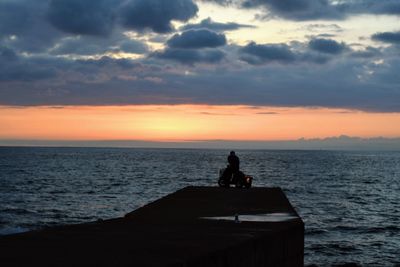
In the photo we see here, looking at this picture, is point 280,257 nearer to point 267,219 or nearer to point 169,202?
point 267,219

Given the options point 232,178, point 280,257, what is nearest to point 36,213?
point 232,178

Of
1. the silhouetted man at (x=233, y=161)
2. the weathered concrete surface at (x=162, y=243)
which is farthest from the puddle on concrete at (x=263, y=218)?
the silhouetted man at (x=233, y=161)

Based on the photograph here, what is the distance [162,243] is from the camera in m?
8.16

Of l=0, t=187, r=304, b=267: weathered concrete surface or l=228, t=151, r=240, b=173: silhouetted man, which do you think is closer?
l=0, t=187, r=304, b=267: weathered concrete surface

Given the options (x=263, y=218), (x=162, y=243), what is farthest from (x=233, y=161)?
(x=162, y=243)

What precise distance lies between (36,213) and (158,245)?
24.4m

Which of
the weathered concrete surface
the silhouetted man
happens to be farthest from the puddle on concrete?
the silhouetted man

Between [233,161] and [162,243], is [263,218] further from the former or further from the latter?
[233,161]

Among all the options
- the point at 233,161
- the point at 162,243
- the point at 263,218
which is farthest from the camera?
the point at 233,161

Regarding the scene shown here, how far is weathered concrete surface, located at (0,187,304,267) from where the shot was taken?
695 centimetres

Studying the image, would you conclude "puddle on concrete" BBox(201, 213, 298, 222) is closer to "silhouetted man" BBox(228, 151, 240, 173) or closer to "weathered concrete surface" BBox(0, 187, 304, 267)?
"weathered concrete surface" BBox(0, 187, 304, 267)

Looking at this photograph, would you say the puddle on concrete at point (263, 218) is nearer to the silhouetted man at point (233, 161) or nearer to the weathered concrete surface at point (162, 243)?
the weathered concrete surface at point (162, 243)

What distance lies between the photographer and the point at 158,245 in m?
7.98

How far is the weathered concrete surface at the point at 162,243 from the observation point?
6949 millimetres
